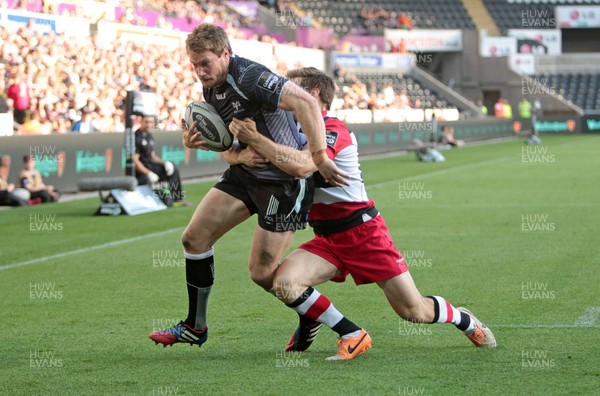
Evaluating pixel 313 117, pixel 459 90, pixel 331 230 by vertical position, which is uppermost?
pixel 313 117

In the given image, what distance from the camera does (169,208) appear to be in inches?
721

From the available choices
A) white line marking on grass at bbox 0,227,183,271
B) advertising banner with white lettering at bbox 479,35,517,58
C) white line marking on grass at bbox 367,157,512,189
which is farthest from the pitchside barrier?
advertising banner with white lettering at bbox 479,35,517,58

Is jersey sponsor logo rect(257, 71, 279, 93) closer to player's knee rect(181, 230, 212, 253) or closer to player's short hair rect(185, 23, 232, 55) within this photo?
player's short hair rect(185, 23, 232, 55)

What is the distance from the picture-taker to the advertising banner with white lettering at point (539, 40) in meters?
63.7

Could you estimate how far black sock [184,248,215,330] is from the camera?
269 inches

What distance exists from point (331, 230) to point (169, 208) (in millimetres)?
11899

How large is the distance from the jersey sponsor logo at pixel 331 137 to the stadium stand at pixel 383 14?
51407mm

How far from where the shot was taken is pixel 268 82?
624 centimetres

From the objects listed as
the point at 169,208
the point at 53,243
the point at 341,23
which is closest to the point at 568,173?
the point at 169,208

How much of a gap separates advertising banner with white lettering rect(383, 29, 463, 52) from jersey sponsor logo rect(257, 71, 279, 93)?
51262mm

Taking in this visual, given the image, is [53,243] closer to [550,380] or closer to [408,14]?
[550,380]

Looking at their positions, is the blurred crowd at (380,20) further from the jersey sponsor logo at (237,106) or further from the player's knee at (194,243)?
the jersey sponsor logo at (237,106)

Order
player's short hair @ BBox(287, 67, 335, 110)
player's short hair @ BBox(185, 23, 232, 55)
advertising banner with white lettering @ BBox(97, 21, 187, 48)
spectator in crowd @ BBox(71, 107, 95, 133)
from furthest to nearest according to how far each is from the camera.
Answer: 1. advertising banner with white lettering @ BBox(97, 21, 187, 48)
2. spectator in crowd @ BBox(71, 107, 95, 133)
3. player's short hair @ BBox(287, 67, 335, 110)
4. player's short hair @ BBox(185, 23, 232, 55)

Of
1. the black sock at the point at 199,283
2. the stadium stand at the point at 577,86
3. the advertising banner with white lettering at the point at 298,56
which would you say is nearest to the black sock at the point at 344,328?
the black sock at the point at 199,283
